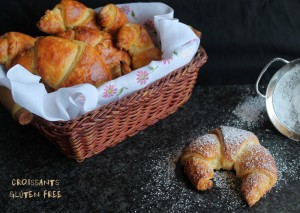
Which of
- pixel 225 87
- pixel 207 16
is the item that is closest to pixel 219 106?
pixel 225 87

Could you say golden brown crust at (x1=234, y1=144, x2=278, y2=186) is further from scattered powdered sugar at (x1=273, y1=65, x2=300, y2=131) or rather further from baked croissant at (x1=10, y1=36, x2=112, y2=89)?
baked croissant at (x1=10, y1=36, x2=112, y2=89)

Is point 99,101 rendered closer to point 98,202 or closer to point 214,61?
point 98,202

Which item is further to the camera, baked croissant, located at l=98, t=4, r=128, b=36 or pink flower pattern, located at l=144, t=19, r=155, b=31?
pink flower pattern, located at l=144, t=19, r=155, b=31

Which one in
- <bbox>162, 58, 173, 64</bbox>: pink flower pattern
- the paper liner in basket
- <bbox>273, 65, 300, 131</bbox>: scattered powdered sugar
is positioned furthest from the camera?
<bbox>273, 65, 300, 131</bbox>: scattered powdered sugar

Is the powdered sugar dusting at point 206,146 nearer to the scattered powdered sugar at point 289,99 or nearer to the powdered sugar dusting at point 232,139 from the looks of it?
the powdered sugar dusting at point 232,139

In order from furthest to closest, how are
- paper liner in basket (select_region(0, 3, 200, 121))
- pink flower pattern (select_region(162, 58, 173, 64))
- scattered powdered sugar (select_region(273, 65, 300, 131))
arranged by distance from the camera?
scattered powdered sugar (select_region(273, 65, 300, 131)) → pink flower pattern (select_region(162, 58, 173, 64)) → paper liner in basket (select_region(0, 3, 200, 121))

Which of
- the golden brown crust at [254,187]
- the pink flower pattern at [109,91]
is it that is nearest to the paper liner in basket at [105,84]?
the pink flower pattern at [109,91]

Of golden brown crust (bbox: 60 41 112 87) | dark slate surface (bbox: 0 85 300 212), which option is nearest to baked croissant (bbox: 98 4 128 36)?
golden brown crust (bbox: 60 41 112 87)
